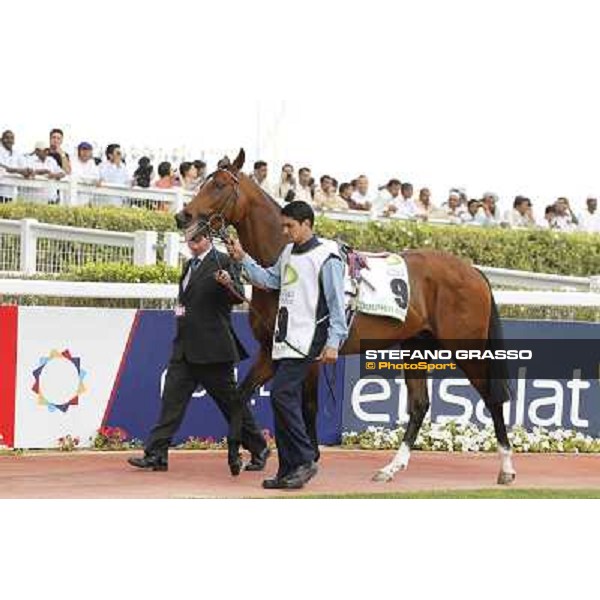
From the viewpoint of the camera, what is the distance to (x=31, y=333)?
11453 mm

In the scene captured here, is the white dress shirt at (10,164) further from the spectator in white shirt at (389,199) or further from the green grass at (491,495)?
the green grass at (491,495)

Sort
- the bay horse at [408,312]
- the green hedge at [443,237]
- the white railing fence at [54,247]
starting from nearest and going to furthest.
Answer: the bay horse at [408,312]
the white railing fence at [54,247]
the green hedge at [443,237]

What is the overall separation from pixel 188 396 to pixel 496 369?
2.26m

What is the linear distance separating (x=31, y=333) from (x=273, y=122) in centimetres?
1065

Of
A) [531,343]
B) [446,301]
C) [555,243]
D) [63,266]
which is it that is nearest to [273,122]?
[555,243]

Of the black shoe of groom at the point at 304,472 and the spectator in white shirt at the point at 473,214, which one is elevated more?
the spectator in white shirt at the point at 473,214

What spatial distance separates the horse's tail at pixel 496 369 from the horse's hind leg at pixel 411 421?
487 mm

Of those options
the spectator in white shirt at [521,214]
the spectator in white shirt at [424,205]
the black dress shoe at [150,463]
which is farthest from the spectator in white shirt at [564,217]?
the black dress shoe at [150,463]

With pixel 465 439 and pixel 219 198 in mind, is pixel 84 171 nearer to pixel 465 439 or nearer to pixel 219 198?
pixel 465 439

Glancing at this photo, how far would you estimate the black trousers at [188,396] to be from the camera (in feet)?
35.1

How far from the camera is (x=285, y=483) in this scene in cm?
1005

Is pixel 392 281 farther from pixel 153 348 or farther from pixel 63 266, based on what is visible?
pixel 63 266

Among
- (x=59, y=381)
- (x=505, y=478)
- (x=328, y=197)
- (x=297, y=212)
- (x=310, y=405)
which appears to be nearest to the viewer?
(x=297, y=212)

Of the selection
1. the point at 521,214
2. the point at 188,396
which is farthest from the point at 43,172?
the point at 188,396
